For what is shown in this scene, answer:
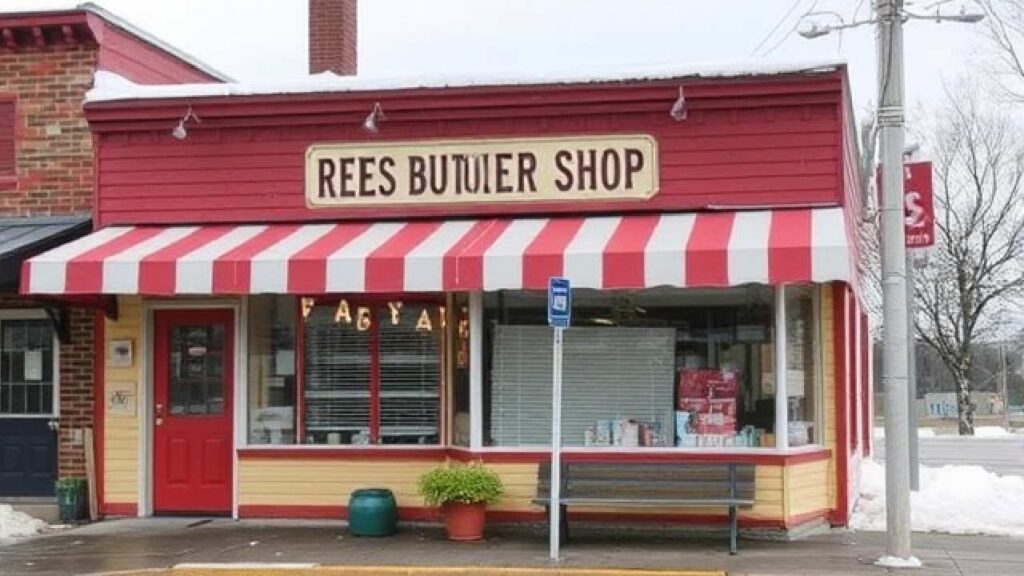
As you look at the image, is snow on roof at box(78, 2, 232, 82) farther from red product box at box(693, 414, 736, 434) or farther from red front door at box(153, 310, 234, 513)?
red product box at box(693, 414, 736, 434)

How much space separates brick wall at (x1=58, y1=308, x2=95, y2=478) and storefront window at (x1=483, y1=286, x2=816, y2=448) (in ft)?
14.9

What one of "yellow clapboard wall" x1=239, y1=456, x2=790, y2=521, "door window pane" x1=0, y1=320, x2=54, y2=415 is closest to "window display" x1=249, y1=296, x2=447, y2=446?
"yellow clapboard wall" x1=239, y1=456, x2=790, y2=521

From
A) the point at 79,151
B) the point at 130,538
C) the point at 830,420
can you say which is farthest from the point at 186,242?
the point at 830,420

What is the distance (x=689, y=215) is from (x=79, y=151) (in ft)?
22.4

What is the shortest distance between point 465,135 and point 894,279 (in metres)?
4.64

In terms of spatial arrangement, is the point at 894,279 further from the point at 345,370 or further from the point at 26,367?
the point at 26,367

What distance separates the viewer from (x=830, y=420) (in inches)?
476

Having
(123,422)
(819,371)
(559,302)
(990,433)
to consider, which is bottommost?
(990,433)

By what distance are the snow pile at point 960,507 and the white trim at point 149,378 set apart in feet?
21.8

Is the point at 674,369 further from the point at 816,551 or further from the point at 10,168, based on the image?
the point at 10,168

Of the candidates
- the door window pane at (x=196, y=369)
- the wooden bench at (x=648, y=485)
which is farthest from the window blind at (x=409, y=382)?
the door window pane at (x=196, y=369)

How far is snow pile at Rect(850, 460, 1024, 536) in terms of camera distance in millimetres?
12359

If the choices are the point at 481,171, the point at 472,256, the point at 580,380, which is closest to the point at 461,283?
the point at 472,256

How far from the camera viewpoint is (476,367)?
12.3 m
